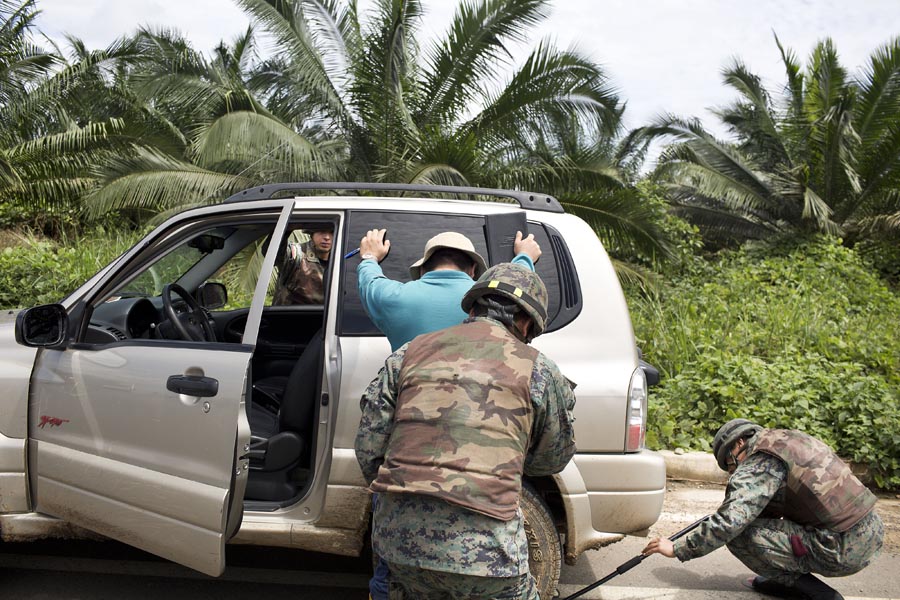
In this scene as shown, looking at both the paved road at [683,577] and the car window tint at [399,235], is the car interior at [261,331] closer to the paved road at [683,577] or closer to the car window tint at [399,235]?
the car window tint at [399,235]

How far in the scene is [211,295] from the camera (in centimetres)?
452

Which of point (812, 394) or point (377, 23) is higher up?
point (377, 23)

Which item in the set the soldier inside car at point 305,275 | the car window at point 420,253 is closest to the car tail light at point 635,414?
the car window at point 420,253

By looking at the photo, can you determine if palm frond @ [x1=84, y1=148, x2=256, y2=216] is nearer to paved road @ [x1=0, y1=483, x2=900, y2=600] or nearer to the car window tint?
paved road @ [x1=0, y1=483, x2=900, y2=600]

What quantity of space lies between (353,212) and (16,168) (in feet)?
34.0

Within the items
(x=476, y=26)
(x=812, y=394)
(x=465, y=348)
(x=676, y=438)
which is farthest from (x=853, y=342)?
(x=465, y=348)

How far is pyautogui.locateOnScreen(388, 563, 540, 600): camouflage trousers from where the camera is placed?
214 centimetres

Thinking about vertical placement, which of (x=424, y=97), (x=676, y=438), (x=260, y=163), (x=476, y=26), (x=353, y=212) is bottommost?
(x=676, y=438)

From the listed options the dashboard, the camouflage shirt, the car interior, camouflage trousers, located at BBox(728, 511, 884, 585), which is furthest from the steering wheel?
camouflage trousers, located at BBox(728, 511, 884, 585)

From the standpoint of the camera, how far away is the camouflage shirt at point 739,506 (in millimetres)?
3381

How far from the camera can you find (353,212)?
11.4 feet

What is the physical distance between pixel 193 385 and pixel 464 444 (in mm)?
1383

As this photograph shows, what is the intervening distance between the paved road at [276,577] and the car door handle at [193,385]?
116cm

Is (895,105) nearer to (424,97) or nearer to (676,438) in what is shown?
(424,97)
